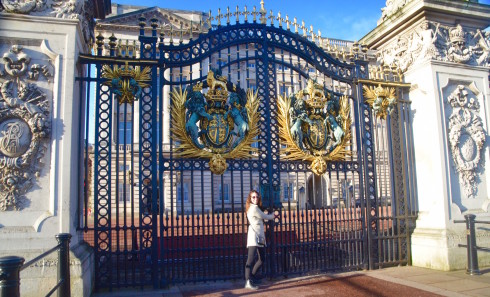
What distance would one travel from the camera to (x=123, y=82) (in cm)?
688

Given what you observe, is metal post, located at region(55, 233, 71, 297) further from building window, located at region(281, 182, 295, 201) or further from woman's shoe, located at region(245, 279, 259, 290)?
building window, located at region(281, 182, 295, 201)

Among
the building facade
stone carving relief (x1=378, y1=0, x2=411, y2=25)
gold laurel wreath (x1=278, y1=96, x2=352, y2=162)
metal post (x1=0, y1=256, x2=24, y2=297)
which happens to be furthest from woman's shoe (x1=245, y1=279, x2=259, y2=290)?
stone carving relief (x1=378, y1=0, x2=411, y2=25)

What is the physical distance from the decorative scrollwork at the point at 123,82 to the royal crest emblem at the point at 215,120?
69 cm

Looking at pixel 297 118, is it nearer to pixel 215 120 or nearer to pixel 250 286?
pixel 215 120

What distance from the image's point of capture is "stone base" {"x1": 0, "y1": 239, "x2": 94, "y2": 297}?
5.32m

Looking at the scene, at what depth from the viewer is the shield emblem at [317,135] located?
313 inches

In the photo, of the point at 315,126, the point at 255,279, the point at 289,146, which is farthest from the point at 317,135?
the point at 255,279

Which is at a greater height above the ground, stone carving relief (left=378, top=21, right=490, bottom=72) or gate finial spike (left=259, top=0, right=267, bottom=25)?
gate finial spike (left=259, top=0, right=267, bottom=25)

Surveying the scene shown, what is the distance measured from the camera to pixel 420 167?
8445 mm

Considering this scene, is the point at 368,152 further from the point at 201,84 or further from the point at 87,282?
the point at 87,282

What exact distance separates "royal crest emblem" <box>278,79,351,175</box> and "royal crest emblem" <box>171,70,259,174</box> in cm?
67

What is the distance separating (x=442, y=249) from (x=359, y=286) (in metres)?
2.12

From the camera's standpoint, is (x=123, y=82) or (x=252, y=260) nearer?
(x=252, y=260)

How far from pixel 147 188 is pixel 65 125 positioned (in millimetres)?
1722
